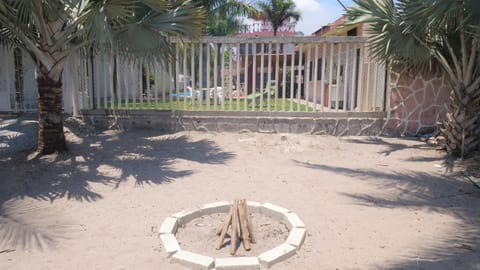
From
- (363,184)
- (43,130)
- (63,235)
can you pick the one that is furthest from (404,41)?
(43,130)

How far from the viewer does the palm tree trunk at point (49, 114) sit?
247 inches

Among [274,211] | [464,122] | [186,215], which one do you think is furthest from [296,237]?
[464,122]

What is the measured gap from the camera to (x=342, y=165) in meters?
6.29

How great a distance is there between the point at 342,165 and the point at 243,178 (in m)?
1.81

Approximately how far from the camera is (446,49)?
677cm

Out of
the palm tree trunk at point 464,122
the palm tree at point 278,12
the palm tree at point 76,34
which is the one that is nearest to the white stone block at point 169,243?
the palm tree at point 76,34

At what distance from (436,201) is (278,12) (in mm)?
26576

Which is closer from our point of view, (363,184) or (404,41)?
(363,184)

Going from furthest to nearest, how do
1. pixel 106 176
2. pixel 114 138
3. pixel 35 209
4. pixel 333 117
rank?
pixel 333 117 → pixel 114 138 → pixel 106 176 → pixel 35 209

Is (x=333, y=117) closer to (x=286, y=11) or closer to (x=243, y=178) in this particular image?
(x=243, y=178)

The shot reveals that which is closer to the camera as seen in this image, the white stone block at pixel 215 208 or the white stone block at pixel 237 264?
the white stone block at pixel 237 264

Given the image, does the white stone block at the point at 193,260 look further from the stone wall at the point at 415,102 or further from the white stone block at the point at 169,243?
the stone wall at the point at 415,102

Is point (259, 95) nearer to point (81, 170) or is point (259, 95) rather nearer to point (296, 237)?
point (81, 170)

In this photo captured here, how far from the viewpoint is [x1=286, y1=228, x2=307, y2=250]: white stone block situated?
3.38 metres
